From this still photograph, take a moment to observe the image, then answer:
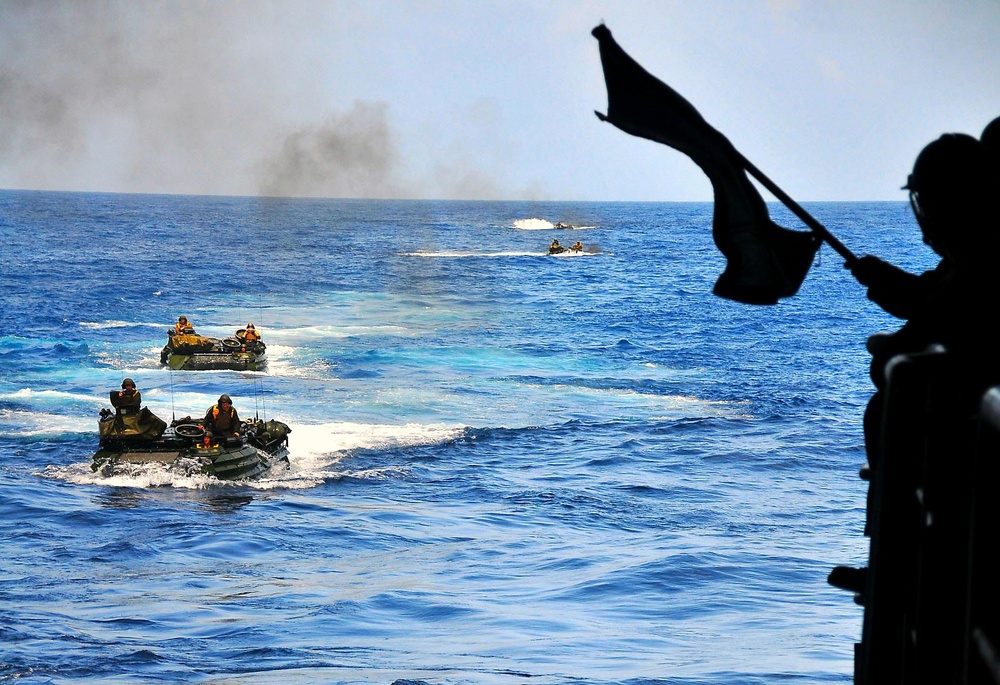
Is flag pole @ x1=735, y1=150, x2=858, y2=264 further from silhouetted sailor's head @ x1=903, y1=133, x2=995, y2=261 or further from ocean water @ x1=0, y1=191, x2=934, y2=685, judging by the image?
ocean water @ x1=0, y1=191, x2=934, y2=685

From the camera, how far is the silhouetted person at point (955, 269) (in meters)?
2.44

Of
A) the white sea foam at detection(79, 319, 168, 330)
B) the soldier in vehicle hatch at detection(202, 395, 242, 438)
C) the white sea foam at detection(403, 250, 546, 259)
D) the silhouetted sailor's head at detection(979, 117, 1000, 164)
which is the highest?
the white sea foam at detection(403, 250, 546, 259)

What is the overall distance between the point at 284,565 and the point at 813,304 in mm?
53721

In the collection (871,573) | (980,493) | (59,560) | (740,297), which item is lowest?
(59,560)

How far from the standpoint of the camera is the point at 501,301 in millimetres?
64875

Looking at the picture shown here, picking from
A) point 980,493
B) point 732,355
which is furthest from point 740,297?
point 732,355

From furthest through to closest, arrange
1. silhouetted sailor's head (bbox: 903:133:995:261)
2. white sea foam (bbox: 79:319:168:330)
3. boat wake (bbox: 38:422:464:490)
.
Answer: white sea foam (bbox: 79:319:168:330) < boat wake (bbox: 38:422:464:490) < silhouetted sailor's head (bbox: 903:133:995:261)

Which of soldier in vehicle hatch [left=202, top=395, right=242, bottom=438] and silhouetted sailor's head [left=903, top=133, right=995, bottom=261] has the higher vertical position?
silhouetted sailor's head [left=903, top=133, right=995, bottom=261]

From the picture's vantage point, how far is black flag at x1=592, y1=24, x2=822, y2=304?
13.4ft

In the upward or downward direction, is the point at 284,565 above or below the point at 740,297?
below

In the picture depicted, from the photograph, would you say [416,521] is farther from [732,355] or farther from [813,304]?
[813,304]

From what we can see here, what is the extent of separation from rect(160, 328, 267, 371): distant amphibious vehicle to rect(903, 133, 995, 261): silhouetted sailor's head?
36705 mm

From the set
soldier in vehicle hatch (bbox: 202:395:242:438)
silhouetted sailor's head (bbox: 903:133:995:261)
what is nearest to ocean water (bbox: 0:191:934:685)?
soldier in vehicle hatch (bbox: 202:395:242:438)

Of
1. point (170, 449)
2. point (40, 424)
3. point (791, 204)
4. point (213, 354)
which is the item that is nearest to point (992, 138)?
point (791, 204)
